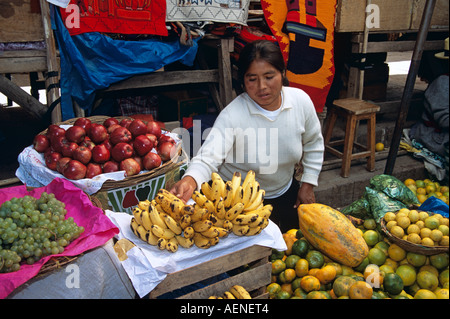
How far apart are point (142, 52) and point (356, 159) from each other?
352cm

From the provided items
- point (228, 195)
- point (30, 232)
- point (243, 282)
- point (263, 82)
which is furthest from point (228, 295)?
point (263, 82)

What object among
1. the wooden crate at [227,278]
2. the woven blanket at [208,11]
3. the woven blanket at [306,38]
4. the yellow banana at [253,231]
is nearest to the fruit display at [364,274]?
the wooden crate at [227,278]

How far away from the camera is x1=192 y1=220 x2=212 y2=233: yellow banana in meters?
1.73

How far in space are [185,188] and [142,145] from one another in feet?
3.36

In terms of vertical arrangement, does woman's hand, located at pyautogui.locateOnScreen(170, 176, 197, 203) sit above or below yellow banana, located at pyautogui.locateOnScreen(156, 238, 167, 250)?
above

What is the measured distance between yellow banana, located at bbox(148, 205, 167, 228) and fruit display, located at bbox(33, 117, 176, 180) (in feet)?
3.73

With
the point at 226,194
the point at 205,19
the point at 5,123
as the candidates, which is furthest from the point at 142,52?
the point at 5,123

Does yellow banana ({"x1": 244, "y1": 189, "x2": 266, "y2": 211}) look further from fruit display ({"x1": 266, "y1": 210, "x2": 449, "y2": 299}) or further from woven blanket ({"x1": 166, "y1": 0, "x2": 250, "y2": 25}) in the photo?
woven blanket ({"x1": 166, "y1": 0, "x2": 250, "y2": 25})

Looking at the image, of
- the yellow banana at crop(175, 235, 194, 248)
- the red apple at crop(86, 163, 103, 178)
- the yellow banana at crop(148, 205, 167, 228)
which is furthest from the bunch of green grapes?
the red apple at crop(86, 163, 103, 178)

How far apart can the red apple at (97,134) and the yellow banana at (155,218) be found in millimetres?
1520

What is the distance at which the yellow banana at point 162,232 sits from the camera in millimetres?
1742

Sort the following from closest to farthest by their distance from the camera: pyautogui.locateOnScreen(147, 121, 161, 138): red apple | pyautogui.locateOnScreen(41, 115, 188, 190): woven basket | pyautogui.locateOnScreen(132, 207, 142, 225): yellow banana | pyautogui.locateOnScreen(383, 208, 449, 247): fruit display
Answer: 1. pyautogui.locateOnScreen(132, 207, 142, 225): yellow banana
2. pyautogui.locateOnScreen(383, 208, 449, 247): fruit display
3. pyautogui.locateOnScreen(41, 115, 188, 190): woven basket
4. pyautogui.locateOnScreen(147, 121, 161, 138): red apple

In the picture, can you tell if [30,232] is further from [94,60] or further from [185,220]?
[94,60]

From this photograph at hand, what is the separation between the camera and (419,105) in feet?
22.6
